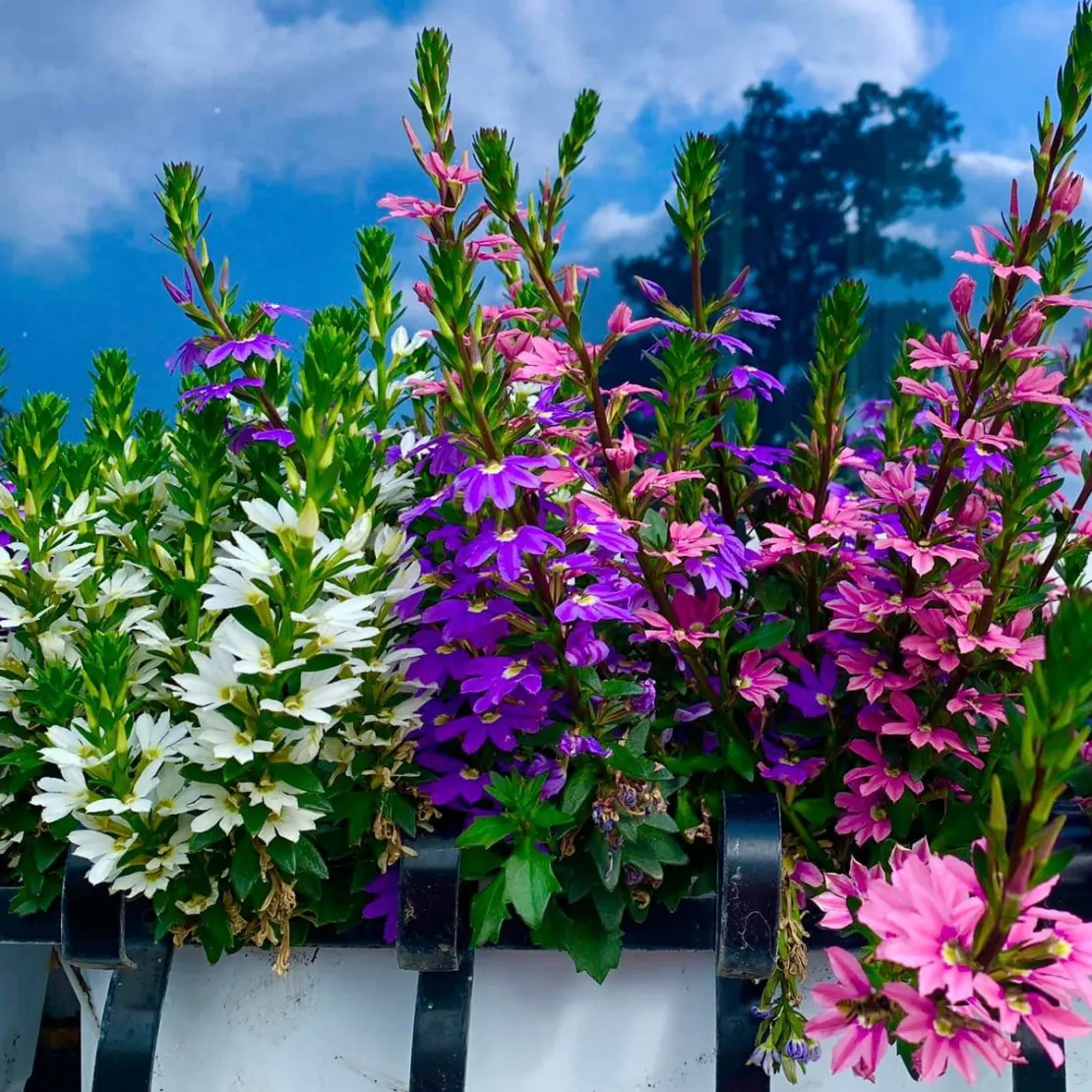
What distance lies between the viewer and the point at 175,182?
0.76 meters

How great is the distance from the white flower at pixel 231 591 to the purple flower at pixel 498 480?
146 mm

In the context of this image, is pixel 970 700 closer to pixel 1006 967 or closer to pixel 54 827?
pixel 1006 967

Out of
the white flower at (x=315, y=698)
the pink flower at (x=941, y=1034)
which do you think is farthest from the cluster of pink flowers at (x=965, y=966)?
the white flower at (x=315, y=698)

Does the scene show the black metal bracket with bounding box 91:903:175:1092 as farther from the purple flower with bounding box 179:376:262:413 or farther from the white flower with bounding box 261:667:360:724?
the purple flower with bounding box 179:376:262:413

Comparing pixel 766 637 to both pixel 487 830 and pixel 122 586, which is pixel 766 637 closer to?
pixel 487 830

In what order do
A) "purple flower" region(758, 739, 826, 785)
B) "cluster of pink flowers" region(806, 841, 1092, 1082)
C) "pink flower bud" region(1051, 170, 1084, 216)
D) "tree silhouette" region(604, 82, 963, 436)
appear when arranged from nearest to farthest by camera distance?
"cluster of pink flowers" region(806, 841, 1092, 1082), "pink flower bud" region(1051, 170, 1084, 216), "purple flower" region(758, 739, 826, 785), "tree silhouette" region(604, 82, 963, 436)

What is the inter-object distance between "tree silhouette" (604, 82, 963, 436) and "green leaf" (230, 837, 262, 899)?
3058mm

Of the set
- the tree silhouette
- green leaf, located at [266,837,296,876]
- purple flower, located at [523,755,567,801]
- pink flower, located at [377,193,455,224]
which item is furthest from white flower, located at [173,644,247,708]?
the tree silhouette

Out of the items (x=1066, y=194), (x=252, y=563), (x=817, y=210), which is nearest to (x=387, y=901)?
(x=252, y=563)

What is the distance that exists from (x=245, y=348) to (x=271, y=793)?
0.32m

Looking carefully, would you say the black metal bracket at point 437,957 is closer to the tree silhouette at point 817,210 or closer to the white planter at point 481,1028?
the white planter at point 481,1028

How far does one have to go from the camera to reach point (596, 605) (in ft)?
2.10

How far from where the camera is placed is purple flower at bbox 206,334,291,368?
73 cm

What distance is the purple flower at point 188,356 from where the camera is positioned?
77 centimetres
